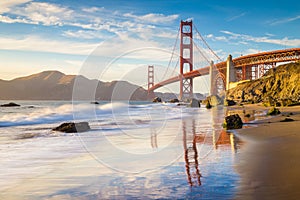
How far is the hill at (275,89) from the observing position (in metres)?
31.9

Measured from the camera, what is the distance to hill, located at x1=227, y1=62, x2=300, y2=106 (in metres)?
31.9

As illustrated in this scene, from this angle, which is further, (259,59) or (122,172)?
(259,59)

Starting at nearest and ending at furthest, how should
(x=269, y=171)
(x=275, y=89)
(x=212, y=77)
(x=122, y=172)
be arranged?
(x=269, y=171)
(x=122, y=172)
(x=275, y=89)
(x=212, y=77)

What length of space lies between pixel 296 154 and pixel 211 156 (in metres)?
1.49

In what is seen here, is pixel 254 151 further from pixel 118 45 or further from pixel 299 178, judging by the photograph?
pixel 118 45

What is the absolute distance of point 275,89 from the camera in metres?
37.4

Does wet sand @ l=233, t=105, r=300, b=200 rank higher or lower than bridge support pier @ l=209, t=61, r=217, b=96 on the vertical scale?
lower

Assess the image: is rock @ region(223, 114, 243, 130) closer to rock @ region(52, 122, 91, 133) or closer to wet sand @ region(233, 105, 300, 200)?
wet sand @ region(233, 105, 300, 200)

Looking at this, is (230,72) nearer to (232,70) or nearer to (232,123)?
(232,70)

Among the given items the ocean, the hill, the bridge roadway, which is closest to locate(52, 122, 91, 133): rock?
the ocean

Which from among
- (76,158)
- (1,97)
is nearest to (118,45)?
(76,158)

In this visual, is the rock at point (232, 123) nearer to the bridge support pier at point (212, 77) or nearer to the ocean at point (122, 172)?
the ocean at point (122, 172)

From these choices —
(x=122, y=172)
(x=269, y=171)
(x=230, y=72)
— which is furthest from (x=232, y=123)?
(x=230, y=72)

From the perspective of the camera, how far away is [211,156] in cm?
553
